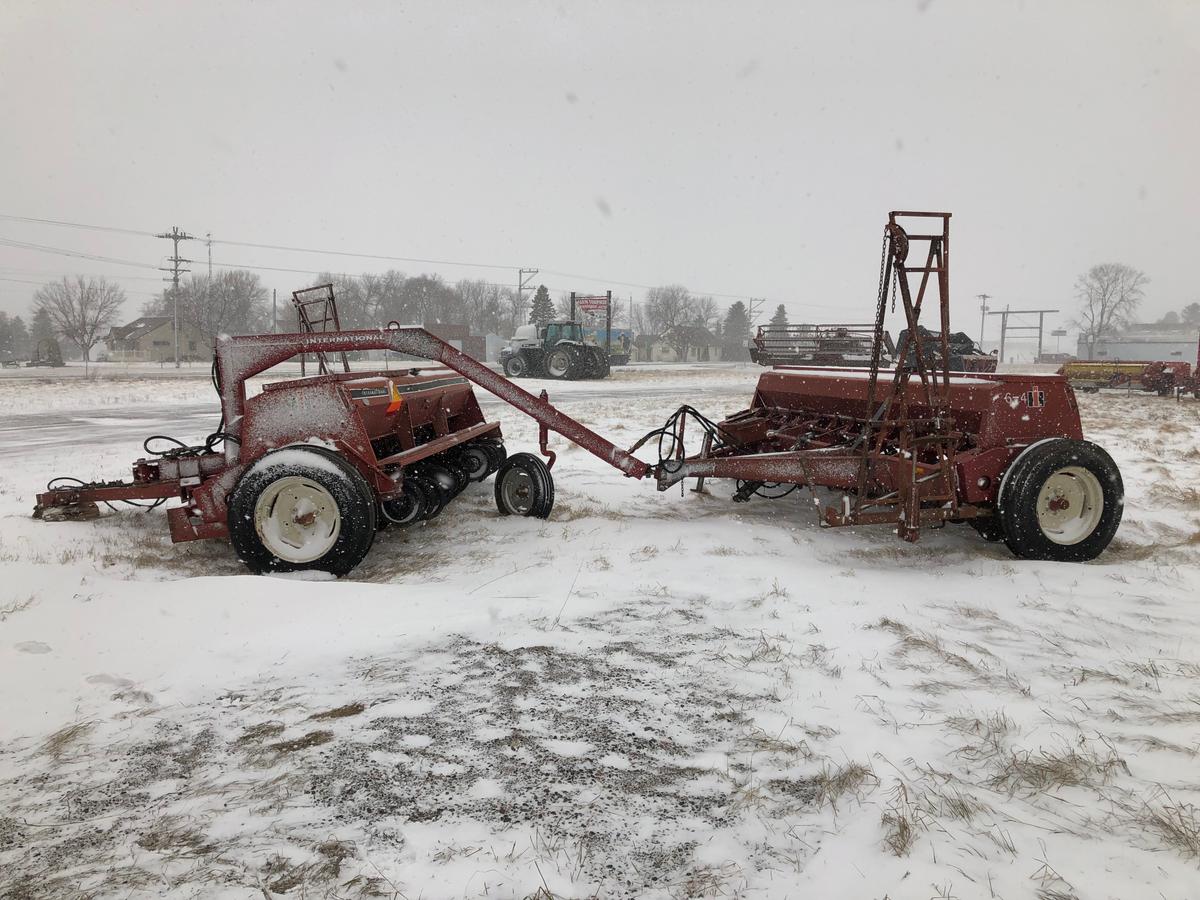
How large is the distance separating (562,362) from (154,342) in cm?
5582

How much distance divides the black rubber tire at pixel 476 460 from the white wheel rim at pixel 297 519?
7.76 ft

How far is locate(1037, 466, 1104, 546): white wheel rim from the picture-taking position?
491 centimetres

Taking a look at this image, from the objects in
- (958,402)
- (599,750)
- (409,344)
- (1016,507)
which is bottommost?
(599,750)

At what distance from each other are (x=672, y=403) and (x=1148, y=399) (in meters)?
13.9

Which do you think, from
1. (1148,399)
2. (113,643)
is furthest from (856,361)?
(113,643)

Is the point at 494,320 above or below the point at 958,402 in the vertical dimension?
above

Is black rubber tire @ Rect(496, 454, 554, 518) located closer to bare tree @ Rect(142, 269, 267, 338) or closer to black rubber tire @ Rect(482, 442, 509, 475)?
black rubber tire @ Rect(482, 442, 509, 475)

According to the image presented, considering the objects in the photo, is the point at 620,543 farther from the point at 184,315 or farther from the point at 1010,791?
the point at 184,315

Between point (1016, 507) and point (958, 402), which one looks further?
point (958, 402)

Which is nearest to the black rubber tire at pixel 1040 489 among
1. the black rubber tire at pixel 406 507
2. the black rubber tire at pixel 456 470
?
the black rubber tire at pixel 406 507

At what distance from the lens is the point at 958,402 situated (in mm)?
5148

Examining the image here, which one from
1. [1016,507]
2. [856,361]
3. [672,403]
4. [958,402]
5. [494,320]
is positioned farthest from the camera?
[494,320]

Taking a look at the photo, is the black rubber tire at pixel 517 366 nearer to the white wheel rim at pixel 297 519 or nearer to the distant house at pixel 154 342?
the white wheel rim at pixel 297 519

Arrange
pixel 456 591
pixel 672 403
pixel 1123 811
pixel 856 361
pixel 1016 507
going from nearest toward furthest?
pixel 1123 811 < pixel 456 591 < pixel 1016 507 < pixel 672 403 < pixel 856 361
